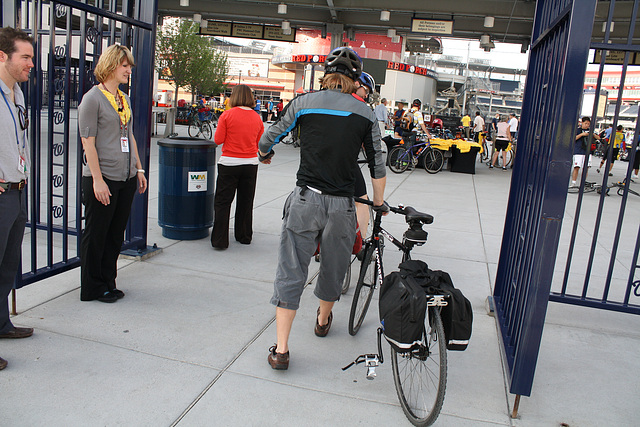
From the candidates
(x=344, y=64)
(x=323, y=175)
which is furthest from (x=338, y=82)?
(x=323, y=175)

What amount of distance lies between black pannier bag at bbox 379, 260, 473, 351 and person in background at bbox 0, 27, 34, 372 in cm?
227

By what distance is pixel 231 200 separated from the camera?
5.99m

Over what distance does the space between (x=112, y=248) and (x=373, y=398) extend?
246cm

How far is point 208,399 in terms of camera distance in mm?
2957

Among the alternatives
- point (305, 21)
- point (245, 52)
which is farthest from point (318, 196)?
point (245, 52)

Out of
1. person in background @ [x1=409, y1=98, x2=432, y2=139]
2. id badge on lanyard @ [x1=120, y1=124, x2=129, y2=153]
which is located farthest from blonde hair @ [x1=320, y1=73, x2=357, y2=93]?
person in background @ [x1=409, y1=98, x2=432, y2=139]

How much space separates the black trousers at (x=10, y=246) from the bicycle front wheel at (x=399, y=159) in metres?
11.6

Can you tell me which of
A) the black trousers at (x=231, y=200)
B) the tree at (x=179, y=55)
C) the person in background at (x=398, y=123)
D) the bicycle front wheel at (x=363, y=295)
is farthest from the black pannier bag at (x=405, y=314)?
the tree at (x=179, y=55)

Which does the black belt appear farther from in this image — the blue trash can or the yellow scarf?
the blue trash can

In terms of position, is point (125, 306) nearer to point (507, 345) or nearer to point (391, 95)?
point (507, 345)

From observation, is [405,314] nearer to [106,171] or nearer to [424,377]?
[424,377]

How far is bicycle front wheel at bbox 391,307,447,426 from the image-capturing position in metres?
2.68

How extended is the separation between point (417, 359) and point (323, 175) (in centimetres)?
121

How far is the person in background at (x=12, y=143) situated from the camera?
297 cm
